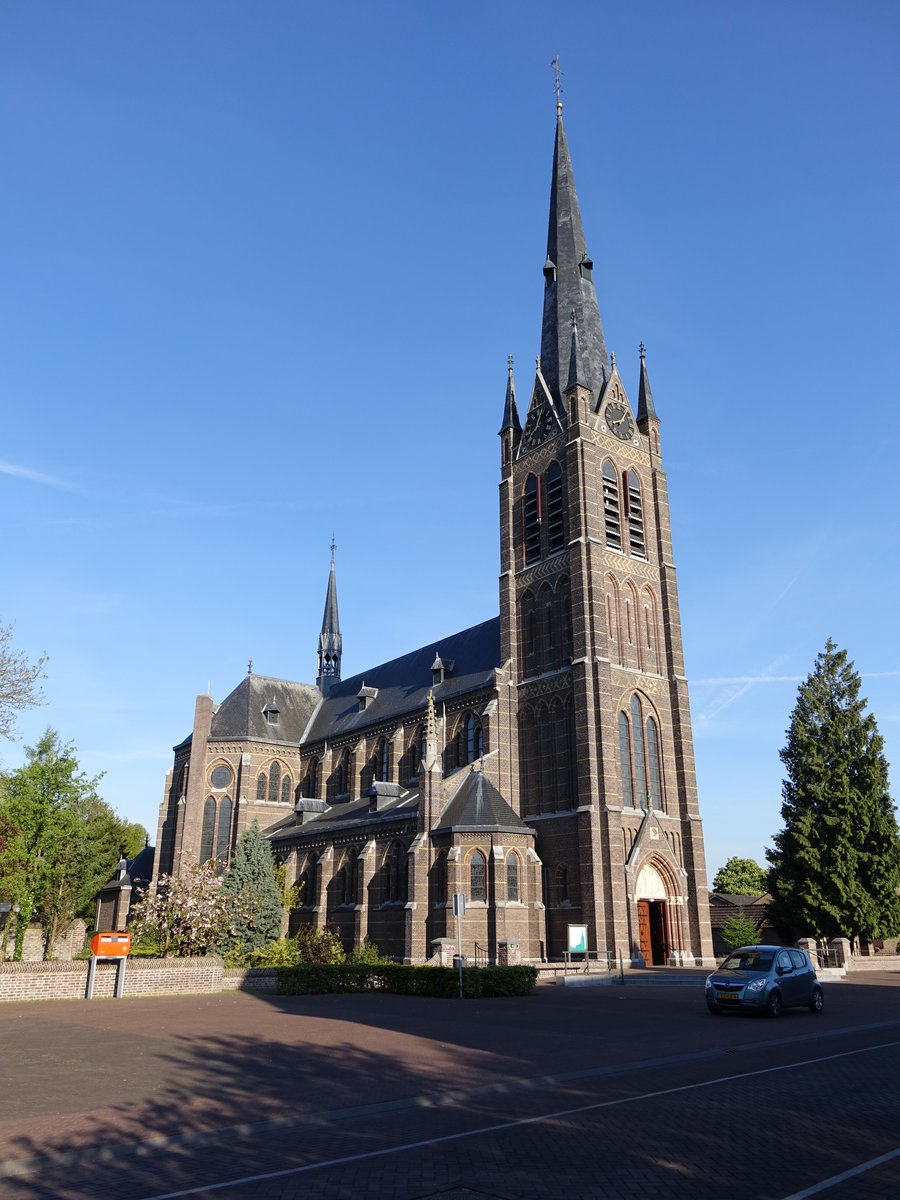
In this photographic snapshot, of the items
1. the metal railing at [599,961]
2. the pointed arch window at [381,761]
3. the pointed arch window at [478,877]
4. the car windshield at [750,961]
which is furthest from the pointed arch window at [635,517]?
the car windshield at [750,961]

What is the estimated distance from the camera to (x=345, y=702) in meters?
61.3

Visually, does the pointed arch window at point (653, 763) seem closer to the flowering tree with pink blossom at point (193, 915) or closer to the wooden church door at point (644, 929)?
the wooden church door at point (644, 929)

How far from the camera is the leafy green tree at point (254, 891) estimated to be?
1405 inches

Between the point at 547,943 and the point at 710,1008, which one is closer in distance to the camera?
the point at 710,1008

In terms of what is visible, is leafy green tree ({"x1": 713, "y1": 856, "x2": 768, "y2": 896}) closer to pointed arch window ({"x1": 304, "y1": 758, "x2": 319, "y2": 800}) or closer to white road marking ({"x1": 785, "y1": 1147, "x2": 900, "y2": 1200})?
pointed arch window ({"x1": 304, "y1": 758, "x2": 319, "y2": 800})

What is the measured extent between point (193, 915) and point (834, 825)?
28.7 metres

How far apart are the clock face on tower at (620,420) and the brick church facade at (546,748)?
0.13m

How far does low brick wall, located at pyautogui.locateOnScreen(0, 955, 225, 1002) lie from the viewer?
82.3 feet

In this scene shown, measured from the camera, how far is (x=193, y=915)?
1302 inches

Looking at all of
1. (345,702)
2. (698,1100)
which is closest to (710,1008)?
(698,1100)

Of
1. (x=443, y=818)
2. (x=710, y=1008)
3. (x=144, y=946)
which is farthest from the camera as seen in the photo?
(x=144, y=946)

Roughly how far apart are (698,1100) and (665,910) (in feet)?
103

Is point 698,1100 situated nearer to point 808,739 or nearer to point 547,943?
point 547,943

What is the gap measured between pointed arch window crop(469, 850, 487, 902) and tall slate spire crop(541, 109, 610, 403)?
23870 mm
